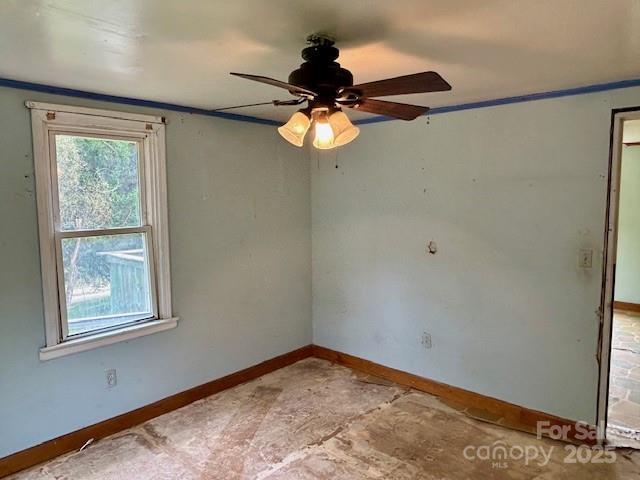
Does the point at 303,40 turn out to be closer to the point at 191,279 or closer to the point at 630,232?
the point at 191,279

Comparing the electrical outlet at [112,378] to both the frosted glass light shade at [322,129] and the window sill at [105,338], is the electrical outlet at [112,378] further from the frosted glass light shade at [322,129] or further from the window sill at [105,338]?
the frosted glass light shade at [322,129]

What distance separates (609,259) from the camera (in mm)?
2658

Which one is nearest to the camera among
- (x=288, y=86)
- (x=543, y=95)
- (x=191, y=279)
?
(x=288, y=86)

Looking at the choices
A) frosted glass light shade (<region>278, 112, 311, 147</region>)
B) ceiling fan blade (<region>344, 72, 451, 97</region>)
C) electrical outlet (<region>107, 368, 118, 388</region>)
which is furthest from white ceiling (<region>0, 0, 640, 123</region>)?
electrical outlet (<region>107, 368, 118, 388</region>)

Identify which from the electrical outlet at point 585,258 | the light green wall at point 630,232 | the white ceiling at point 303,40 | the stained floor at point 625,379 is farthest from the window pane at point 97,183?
the light green wall at point 630,232

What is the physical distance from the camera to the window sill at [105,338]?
2.62m

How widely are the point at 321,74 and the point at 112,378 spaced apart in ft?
7.98

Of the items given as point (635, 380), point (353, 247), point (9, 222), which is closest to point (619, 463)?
point (635, 380)

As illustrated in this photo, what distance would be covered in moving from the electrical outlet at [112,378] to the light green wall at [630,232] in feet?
19.3

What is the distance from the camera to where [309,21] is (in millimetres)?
1593

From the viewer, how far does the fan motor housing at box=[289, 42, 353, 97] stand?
168cm

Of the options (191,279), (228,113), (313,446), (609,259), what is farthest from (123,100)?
(609,259)

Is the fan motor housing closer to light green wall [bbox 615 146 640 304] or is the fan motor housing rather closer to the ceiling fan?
the ceiling fan

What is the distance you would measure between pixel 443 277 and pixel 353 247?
889 mm
